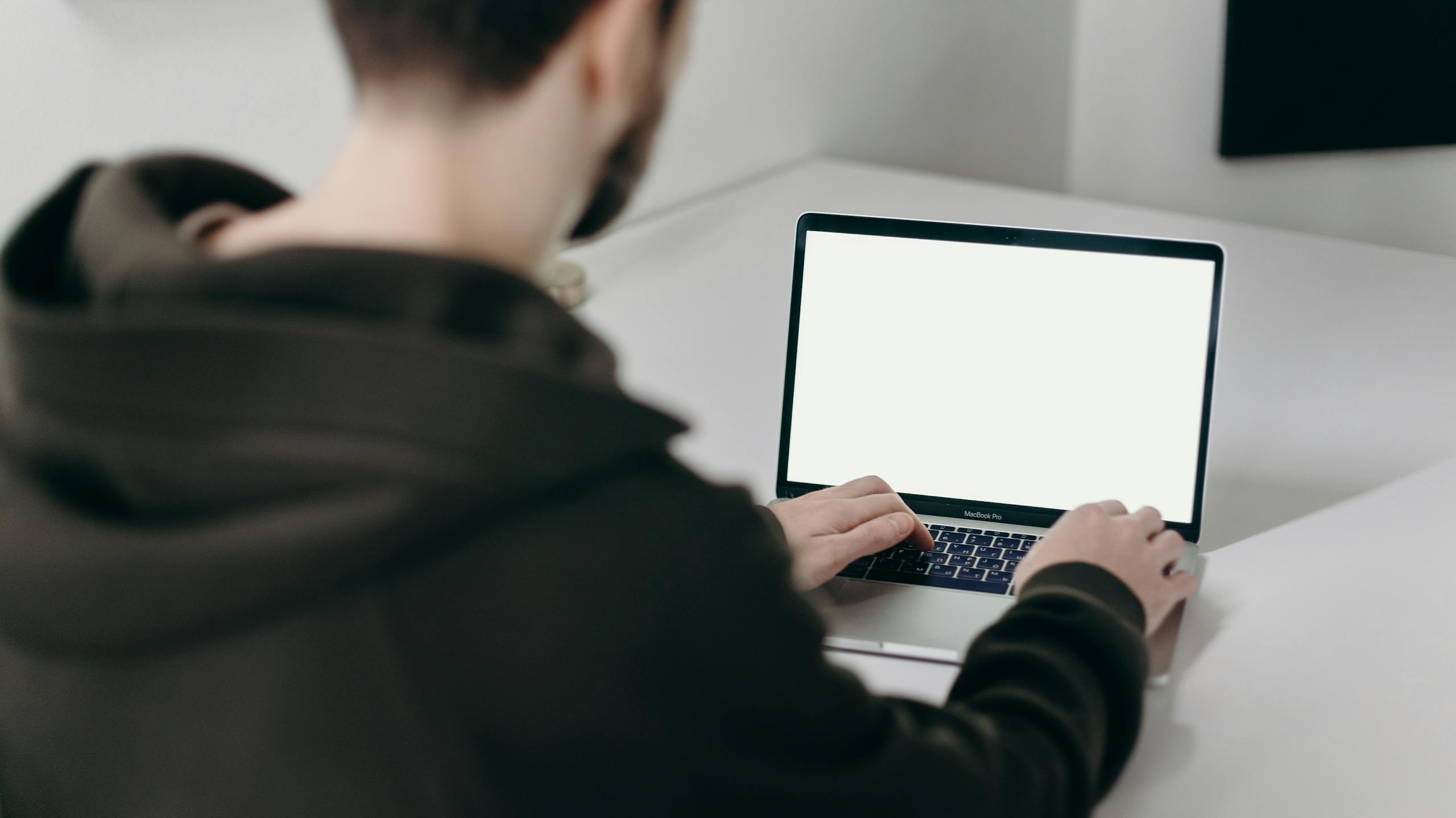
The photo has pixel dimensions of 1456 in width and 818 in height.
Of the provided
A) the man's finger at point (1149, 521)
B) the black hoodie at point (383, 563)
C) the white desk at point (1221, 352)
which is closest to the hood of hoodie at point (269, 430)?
the black hoodie at point (383, 563)

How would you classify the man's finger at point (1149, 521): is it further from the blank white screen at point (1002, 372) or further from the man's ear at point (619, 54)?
the man's ear at point (619, 54)

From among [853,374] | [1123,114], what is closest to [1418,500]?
[853,374]

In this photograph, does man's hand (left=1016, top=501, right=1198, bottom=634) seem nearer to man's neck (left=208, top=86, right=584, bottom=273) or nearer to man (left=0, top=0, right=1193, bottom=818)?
man (left=0, top=0, right=1193, bottom=818)

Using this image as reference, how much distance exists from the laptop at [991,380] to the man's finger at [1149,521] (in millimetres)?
92

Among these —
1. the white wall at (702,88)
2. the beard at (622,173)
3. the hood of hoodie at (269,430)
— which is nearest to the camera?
the hood of hoodie at (269,430)

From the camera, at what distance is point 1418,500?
82 cm

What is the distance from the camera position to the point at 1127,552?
0.61 meters

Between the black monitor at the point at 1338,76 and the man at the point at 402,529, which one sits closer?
the man at the point at 402,529

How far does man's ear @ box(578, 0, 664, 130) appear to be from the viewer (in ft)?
1.30

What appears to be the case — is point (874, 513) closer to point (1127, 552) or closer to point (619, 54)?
point (1127, 552)

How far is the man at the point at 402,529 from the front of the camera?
13.0 inches

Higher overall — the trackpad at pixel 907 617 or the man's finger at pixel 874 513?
the man's finger at pixel 874 513

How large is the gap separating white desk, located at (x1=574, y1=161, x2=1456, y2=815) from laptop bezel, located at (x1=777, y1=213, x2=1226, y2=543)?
0.05 metres

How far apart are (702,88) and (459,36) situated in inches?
52.4
